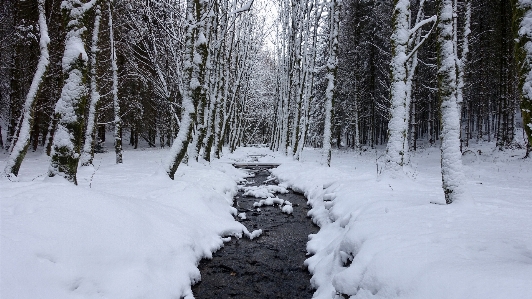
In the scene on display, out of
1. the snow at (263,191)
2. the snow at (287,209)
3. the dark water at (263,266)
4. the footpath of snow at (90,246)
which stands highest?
the footpath of snow at (90,246)

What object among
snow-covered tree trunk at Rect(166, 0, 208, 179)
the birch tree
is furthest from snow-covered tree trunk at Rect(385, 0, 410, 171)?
snow-covered tree trunk at Rect(166, 0, 208, 179)

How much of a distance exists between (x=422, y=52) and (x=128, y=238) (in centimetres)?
2429

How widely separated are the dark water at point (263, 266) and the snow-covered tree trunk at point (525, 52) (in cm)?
359

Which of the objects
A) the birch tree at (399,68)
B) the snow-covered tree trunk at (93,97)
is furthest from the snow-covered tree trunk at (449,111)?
the snow-covered tree trunk at (93,97)

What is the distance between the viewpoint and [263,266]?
17.8ft

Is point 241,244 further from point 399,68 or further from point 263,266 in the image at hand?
point 399,68

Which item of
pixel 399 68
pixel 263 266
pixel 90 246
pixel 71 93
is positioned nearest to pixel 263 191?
pixel 263 266

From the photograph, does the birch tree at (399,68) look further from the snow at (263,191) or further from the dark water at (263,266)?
the snow at (263,191)

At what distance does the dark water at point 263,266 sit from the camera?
4566mm

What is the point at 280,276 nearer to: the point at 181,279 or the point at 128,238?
the point at 181,279

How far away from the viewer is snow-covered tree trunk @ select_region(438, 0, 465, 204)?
4883 millimetres

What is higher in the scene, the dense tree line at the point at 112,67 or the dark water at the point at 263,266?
the dense tree line at the point at 112,67

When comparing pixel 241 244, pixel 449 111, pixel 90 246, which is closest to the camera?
pixel 90 246

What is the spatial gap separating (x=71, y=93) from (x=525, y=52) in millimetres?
6513
